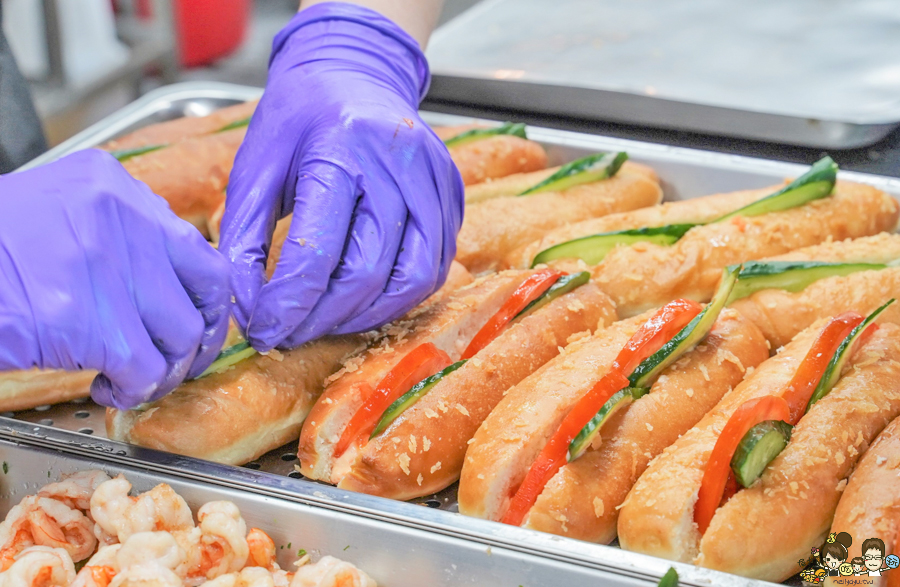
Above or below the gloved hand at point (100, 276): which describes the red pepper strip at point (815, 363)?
below

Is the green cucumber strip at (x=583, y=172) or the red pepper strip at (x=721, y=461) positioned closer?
the red pepper strip at (x=721, y=461)

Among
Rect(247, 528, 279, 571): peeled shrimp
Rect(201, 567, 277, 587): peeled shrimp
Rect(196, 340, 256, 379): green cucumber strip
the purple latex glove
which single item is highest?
the purple latex glove

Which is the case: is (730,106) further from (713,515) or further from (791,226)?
(713,515)

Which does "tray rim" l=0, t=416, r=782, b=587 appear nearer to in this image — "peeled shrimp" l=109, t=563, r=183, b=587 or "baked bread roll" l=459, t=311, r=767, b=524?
"baked bread roll" l=459, t=311, r=767, b=524

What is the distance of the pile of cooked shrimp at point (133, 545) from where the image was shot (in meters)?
2.08

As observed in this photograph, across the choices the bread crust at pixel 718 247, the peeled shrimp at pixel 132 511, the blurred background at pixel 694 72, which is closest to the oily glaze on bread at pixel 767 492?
the bread crust at pixel 718 247

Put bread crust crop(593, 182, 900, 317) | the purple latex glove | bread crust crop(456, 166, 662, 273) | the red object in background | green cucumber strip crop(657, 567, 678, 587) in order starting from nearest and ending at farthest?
green cucumber strip crop(657, 567, 678, 587)
the purple latex glove
bread crust crop(593, 182, 900, 317)
bread crust crop(456, 166, 662, 273)
the red object in background

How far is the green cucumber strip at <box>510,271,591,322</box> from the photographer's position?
3.05 meters

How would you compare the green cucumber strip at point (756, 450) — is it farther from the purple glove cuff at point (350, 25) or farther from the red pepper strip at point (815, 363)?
the purple glove cuff at point (350, 25)

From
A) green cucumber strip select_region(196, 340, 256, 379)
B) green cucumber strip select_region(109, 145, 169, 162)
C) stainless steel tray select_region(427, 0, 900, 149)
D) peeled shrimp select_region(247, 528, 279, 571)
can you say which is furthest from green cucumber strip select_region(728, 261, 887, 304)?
green cucumber strip select_region(109, 145, 169, 162)

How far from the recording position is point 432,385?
267 centimetres

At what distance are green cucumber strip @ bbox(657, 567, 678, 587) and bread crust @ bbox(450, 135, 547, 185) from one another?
2512mm

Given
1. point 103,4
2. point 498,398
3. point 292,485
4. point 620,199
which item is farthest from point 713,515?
point 103,4

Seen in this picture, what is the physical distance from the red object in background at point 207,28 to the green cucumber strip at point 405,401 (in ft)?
28.3
